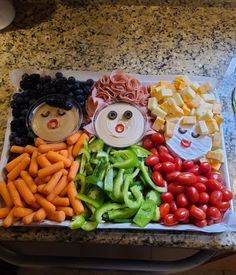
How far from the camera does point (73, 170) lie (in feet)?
2.63

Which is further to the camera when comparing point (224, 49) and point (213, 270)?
point (213, 270)

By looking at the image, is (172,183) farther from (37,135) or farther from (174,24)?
(174,24)

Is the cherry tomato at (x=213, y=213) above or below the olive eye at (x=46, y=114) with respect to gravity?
below

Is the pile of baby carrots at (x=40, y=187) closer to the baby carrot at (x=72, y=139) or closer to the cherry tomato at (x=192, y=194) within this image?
the baby carrot at (x=72, y=139)

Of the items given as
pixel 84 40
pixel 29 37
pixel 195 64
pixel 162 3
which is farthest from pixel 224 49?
pixel 29 37

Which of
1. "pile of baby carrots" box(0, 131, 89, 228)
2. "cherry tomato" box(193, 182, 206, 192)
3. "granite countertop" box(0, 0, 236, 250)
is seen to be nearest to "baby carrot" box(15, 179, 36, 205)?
"pile of baby carrots" box(0, 131, 89, 228)

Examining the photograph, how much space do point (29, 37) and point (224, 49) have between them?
0.56 m

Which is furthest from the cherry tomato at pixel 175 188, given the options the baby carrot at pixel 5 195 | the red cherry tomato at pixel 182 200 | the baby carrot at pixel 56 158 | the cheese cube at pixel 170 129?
the baby carrot at pixel 5 195

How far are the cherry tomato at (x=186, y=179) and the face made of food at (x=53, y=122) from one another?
0.87ft

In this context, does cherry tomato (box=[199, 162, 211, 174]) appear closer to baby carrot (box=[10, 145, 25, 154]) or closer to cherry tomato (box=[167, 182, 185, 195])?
cherry tomato (box=[167, 182, 185, 195])

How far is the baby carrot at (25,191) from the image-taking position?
764 millimetres

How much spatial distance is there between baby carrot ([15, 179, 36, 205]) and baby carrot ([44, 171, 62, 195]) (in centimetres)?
3

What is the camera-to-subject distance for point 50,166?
0.79 m

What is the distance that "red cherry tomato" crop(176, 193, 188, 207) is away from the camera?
0.77 meters
